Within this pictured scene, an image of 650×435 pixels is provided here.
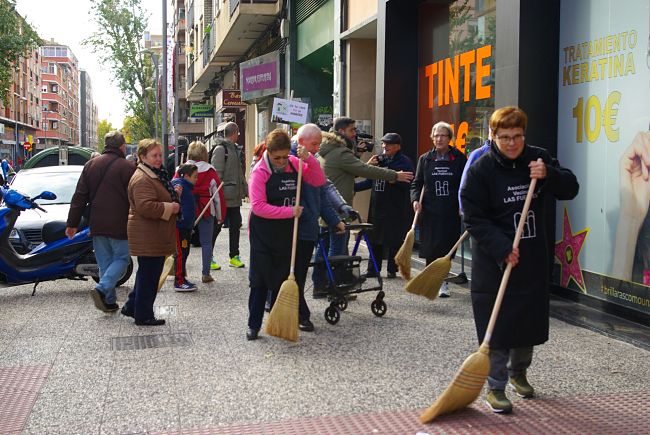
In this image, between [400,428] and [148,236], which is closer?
[400,428]

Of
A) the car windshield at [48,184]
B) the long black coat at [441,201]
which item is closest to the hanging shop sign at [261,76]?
the car windshield at [48,184]

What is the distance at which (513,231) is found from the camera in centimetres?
453

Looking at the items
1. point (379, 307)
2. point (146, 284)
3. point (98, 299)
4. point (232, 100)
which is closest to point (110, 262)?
point (98, 299)

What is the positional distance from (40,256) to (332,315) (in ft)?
12.5

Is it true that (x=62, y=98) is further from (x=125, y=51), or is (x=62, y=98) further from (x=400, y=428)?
(x=400, y=428)

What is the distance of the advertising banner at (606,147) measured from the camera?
6.69m

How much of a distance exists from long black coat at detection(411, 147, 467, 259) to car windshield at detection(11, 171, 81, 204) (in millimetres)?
5584

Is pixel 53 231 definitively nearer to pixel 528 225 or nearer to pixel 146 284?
pixel 146 284

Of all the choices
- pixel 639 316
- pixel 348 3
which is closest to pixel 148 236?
pixel 639 316

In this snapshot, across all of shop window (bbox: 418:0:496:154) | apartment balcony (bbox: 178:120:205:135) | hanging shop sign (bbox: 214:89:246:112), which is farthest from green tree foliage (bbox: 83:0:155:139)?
shop window (bbox: 418:0:496:154)

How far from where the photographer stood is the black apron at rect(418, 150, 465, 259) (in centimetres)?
834

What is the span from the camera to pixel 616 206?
7031 millimetres

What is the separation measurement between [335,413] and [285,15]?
17.1 meters

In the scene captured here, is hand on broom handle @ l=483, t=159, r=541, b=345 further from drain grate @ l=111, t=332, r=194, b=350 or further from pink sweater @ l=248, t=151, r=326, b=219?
drain grate @ l=111, t=332, r=194, b=350
